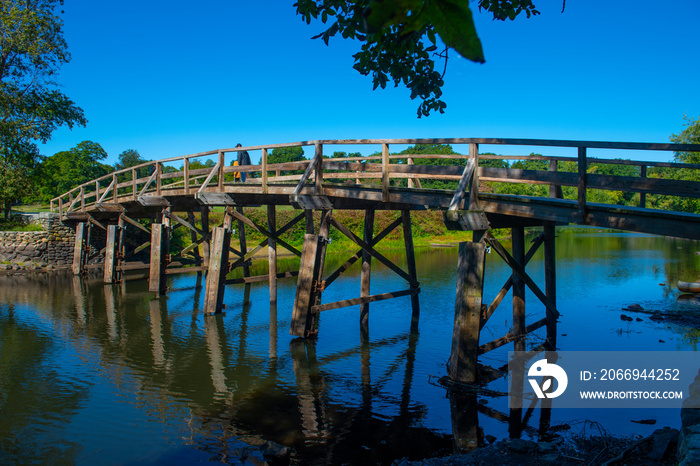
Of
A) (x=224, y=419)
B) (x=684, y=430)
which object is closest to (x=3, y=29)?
(x=224, y=419)

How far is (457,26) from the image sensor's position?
104cm

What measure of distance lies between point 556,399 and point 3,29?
2790 centimetres

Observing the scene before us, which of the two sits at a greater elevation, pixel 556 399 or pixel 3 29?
pixel 3 29

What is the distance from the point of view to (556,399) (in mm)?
7461

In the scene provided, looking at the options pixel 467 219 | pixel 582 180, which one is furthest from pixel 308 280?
pixel 582 180

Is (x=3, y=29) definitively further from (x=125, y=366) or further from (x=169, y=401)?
(x=169, y=401)

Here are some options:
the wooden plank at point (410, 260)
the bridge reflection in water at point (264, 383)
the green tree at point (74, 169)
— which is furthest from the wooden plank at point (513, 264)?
the green tree at point (74, 169)

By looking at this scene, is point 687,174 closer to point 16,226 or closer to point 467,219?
point 467,219

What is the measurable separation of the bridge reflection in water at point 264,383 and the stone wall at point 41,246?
1076cm

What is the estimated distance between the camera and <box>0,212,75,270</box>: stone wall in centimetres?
2352

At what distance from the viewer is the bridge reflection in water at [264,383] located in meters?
6.23

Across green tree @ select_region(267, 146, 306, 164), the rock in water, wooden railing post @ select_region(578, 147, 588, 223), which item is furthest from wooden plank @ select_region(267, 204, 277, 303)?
green tree @ select_region(267, 146, 306, 164)

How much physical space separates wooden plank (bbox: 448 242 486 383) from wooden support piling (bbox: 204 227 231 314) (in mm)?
7532

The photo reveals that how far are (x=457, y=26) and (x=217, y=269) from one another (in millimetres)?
12431
